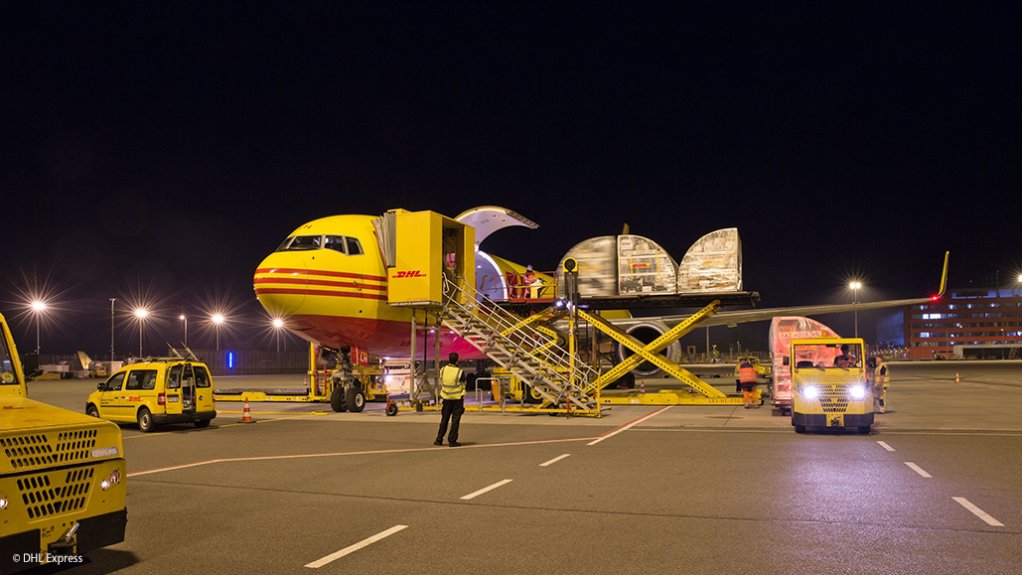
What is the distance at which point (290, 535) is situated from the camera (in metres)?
6.74

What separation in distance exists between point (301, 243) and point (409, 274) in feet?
9.74

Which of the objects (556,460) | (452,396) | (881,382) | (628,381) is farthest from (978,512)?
(628,381)

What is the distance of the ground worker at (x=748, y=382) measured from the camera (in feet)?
71.2

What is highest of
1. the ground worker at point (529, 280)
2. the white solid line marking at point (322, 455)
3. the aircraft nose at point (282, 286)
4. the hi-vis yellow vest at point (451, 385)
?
the ground worker at point (529, 280)

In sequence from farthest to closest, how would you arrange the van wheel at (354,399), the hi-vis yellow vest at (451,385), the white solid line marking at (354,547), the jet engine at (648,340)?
the jet engine at (648,340) < the van wheel at (354,399) < the hi-vis yellow vest at (451,385) < the white solid line marking at (354,547)

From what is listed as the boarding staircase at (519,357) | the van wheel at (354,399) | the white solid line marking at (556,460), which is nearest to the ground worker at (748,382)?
the boarding staircase at (519,357)

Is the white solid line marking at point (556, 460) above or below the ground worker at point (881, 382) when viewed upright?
Result: below

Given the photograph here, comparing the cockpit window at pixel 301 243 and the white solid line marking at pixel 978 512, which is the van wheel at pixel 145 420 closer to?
the cockpit window at pixel 301 243

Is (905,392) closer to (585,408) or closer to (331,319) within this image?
(585,408)

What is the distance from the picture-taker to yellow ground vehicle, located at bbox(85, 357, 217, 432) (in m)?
16.8

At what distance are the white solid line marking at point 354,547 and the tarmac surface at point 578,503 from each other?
27 mm

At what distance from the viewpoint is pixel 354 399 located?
20859 mm

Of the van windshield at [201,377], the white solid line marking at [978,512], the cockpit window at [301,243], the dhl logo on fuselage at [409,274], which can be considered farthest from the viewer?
the dhl logo on fuselage at [409,274]

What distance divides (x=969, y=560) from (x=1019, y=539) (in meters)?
1.04
